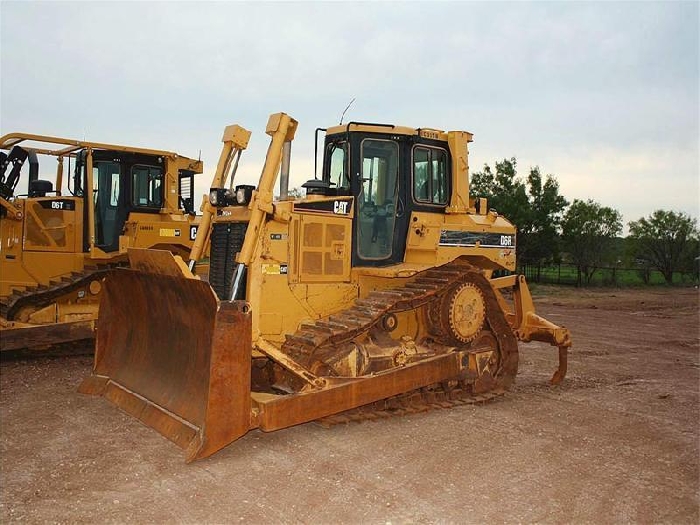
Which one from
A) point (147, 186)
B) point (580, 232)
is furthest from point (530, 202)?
point (147, 186)

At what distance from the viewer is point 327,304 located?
7414mm

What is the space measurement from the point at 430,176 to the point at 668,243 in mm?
28775

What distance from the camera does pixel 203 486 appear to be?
17.3 ft

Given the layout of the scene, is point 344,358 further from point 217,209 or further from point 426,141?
point 426,141

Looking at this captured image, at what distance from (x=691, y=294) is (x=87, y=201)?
22981mm

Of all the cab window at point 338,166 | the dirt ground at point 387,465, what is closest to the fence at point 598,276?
the dirt ground at point 387,465

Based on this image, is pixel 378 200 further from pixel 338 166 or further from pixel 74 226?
pixel 74 226

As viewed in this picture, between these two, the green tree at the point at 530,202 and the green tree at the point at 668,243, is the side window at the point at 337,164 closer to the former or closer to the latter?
the green tree at the point at 530,202

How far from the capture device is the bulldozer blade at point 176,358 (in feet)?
18.1

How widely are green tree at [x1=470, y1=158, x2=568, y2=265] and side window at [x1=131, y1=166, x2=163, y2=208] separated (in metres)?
19.8

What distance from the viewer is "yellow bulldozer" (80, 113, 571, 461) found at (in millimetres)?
6035

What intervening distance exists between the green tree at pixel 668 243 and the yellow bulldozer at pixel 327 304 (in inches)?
1059

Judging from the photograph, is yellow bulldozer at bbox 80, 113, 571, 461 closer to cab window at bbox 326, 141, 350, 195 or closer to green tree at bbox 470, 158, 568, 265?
cab window at bbox 326, 141, 350, 195

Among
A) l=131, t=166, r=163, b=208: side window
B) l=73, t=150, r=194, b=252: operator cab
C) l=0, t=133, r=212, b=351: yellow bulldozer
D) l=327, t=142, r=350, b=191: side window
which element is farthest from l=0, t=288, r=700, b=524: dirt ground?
l=131, t=166, r=163, b=208: side window
